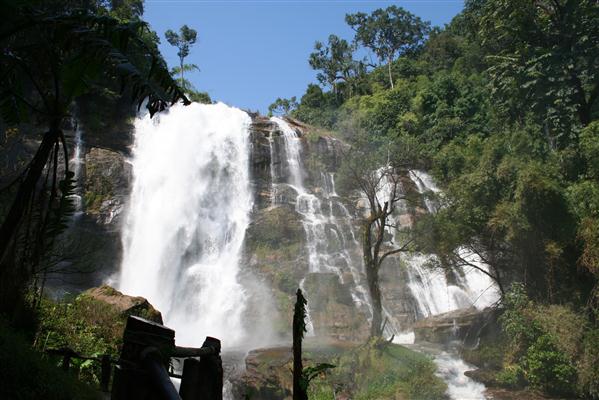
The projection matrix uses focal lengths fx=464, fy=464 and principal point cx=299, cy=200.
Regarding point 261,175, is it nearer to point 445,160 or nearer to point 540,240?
point 445,160

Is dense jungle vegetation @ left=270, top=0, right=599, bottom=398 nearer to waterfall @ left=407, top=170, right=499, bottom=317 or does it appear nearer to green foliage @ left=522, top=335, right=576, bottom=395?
green foliage @ left=522, top=335, right=576, bottom=395

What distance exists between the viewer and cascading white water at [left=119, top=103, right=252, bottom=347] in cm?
2020

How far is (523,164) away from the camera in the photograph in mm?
15602

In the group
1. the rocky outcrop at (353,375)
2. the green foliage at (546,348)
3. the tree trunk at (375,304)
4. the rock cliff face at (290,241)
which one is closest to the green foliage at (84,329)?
the rocky outcrop at (353,375)

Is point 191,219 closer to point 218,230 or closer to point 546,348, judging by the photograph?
point 218,230

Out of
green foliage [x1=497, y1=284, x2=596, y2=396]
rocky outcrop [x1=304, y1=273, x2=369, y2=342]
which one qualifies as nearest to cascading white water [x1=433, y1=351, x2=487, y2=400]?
green foliage [x1=497, y1=284, x2=596, y2=396]

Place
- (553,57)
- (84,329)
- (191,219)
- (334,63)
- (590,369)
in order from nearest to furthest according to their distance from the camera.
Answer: (84,329) < (590,369) < (553,57) < (191,219) < (334,63)

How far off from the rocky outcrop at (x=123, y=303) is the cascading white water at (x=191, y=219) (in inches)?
303

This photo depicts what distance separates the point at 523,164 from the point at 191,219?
15.9 meters

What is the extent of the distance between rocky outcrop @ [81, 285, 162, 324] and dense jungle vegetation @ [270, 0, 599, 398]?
9.81m

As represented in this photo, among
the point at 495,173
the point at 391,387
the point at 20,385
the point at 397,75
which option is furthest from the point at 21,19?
the point at 397,75

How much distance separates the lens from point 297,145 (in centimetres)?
2962

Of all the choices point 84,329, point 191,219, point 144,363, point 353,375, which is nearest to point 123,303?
point 84,329

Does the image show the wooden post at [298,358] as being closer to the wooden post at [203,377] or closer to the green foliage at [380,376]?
the wooden post at [203,377]
